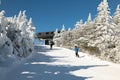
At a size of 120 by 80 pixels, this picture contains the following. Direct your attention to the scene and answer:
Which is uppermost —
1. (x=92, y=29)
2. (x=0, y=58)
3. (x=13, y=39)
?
(x=92, y=29)

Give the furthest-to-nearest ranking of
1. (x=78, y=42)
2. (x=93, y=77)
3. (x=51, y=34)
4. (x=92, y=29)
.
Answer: (x=51, y=34)
(x=78, y=42)
(x=92, y=29)
(x=93, y=77)

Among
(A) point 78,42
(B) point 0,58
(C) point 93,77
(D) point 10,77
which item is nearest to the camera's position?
(D) point 10,77

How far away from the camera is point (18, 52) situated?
28281mm

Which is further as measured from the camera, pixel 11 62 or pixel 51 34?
pixel 51 34

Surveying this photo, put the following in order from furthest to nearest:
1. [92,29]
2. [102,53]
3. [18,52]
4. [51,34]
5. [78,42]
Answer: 1. [51,34]
2. [78,42]
3. [92,29]
4. [102,53]
5. [18,52]

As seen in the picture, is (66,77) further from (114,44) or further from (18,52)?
(114,44)

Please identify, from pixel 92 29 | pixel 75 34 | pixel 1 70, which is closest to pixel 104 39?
pixel 92 29

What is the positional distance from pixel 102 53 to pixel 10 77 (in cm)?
3190

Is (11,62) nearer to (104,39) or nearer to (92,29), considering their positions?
(104,39)

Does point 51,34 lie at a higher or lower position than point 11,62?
higher

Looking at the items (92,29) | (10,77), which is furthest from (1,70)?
(92,29)

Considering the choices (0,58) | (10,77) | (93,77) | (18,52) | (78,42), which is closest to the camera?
(10,77)

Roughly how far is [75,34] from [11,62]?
48125 millimetres

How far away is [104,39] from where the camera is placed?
48.0 metres
